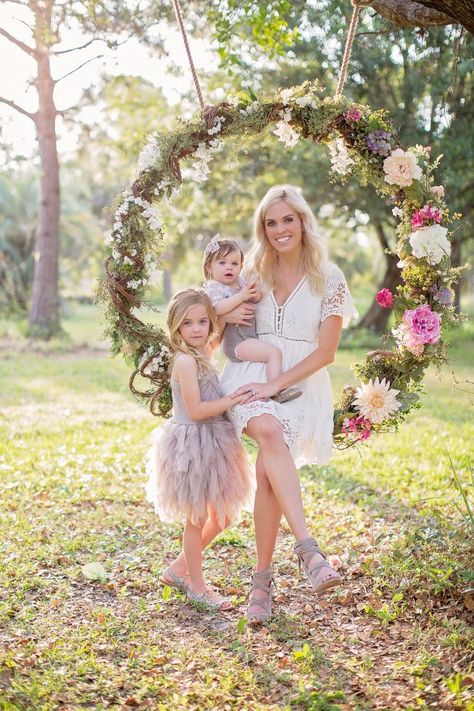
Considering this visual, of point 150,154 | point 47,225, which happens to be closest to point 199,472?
point 150,154

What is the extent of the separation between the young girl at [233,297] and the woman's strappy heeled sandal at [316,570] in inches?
35.1

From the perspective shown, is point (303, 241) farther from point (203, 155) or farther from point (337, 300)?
point (203, 155)

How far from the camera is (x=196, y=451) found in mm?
4180

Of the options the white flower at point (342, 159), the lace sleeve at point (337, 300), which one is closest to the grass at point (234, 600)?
the lace sleeve at point (337, 300)

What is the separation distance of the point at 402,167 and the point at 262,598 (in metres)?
2.55

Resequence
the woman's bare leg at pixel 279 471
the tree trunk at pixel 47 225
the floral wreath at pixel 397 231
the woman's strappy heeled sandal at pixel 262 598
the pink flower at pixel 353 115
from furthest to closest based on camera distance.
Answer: the tree trunk at pixel 47 225 → the pink flower at pixel 353 115 → the floral wreath at pixel 397 231 → the woman's strappy heeled sandal at pixel 262 598 → the woman's bare leg at pixel 279 471

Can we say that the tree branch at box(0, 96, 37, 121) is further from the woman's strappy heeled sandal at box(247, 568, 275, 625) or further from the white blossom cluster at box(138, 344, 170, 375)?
the woman's strappy heeled sandal at box(247, 568, 275, 625)

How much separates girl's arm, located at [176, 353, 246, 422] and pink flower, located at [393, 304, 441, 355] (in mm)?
1056

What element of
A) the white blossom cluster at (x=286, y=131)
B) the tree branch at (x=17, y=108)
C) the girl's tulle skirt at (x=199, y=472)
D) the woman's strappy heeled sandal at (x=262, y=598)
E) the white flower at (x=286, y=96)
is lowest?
the woman's strappy heeled sandal at (x=262, y=598)

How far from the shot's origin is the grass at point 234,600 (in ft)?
10.8

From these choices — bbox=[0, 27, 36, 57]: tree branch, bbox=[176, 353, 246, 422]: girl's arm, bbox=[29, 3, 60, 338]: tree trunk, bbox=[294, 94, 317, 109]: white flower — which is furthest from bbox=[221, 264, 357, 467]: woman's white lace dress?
bbox=[29, 3, 60, 338]: tree trunk

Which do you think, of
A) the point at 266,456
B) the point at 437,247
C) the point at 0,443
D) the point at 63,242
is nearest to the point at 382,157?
the point at 437,247

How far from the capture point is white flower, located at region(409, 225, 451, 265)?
4492mm

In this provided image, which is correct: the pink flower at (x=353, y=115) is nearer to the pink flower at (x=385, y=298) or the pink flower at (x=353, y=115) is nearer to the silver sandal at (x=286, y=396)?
the pink flower at (x=385, y=298)
